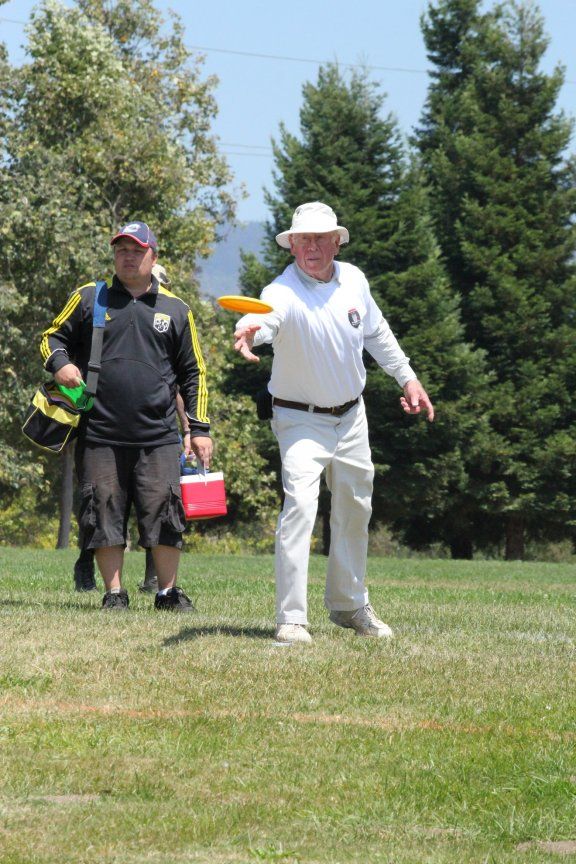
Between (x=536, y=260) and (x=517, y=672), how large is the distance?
36738 millimetres

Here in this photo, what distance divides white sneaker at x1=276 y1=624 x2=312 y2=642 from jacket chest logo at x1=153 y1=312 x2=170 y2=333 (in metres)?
2.45

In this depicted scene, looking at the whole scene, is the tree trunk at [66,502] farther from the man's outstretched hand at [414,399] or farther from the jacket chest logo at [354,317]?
the jacket chest logo at [354,317]

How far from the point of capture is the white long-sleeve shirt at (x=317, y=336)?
775cm

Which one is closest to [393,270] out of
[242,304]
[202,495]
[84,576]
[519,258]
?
[519,258]

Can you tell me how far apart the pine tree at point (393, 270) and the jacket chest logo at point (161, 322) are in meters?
29.8

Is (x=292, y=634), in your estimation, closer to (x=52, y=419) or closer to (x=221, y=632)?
(x=221, y=632)

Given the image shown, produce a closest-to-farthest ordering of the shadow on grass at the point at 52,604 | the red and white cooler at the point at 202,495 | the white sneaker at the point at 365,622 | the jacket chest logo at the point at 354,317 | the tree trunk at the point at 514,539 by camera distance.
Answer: the jacket chest logo at the point at 354,317 < the white sneaker at the point at 365,622 < the shadow on grass at the point at 52,604 < the red and white cooler at the point at 202,495 < the tree trunk at the point at 514,539

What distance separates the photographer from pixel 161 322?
30.8 feet

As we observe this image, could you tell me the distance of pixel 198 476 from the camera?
31.9 feet

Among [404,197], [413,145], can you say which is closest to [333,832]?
[404,197]

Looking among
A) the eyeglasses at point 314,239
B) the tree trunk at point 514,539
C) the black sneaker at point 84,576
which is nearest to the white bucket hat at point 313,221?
the eyeglasses at point 314,239

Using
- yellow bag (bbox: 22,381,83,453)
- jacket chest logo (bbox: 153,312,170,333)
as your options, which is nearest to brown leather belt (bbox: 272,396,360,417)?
jacket chest logo (bbox: 153,312,170,333)

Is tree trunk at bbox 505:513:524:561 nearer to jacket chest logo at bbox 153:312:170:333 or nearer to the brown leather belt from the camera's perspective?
jacket chest logo at bbox 153:312:170:333

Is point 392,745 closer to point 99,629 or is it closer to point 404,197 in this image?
point 99,629
